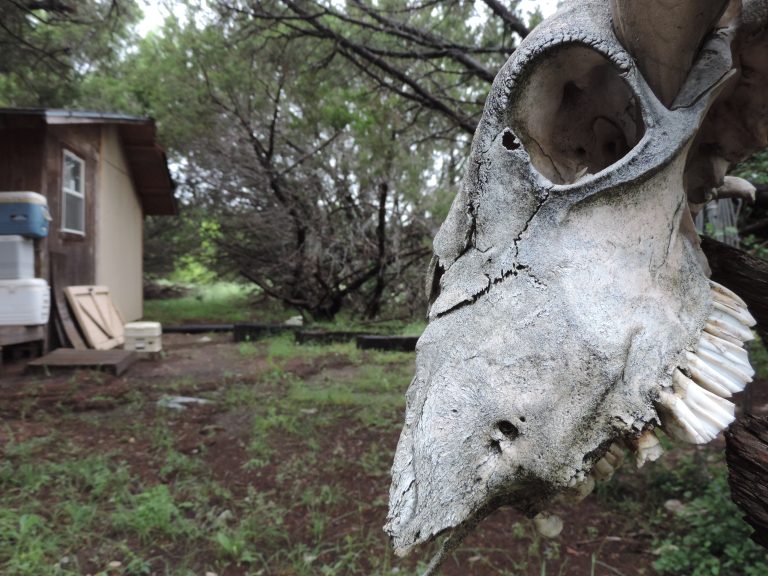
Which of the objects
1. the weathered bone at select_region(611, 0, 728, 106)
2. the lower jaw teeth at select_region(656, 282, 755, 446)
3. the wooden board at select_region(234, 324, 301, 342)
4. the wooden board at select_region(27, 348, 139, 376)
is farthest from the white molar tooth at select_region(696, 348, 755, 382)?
the wooden board at select_region(234, 324, 301, 342)

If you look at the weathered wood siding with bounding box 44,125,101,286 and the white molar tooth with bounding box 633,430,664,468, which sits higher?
the weathered wood siding with bounding box 44,125,101,286

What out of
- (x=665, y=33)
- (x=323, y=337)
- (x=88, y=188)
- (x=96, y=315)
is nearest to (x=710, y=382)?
(x=665, y=33)

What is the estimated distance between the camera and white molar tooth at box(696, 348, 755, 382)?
955 mm

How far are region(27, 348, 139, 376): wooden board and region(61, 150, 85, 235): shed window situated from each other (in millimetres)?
2152

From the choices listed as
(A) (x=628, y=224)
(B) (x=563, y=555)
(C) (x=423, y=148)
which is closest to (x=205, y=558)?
(B) (x=563, y=555)

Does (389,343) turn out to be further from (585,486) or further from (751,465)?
(585,486)

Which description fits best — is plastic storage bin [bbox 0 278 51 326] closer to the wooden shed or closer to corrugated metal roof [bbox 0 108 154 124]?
the wooden shed

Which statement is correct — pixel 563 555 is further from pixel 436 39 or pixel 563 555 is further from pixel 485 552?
pixel 436 39

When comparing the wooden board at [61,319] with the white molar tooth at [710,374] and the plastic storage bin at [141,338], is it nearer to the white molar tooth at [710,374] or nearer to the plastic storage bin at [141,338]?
the plastic storage bin at [141,338]

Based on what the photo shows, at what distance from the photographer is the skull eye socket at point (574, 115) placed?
1160mm

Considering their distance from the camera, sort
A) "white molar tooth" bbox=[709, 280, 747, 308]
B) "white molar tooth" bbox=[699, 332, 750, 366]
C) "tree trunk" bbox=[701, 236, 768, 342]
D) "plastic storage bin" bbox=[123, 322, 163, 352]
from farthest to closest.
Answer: "plastic storage bin" bbox=[123, 322, 163, 352]
"tree trunk" bbox=[701, 236, 768, 342]
"white molar tooth" bbox=[709, 280, 747, 308]
"white molar tooth" bbox=[699, 332, 750, 366]

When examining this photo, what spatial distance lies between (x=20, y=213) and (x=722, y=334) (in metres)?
7.13

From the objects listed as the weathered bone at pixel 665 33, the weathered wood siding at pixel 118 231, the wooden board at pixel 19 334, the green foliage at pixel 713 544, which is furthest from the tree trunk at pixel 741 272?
the weathered wood siding at pixel 118 231

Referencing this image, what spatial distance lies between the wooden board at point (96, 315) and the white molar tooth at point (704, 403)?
8.22m
